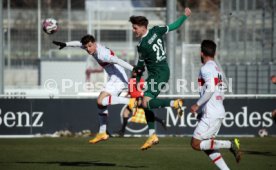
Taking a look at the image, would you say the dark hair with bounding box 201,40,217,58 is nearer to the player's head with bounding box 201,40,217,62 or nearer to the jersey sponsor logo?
the player's head with bounding box 201,40,217,62

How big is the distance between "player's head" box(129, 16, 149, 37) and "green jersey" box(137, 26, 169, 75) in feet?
0.41

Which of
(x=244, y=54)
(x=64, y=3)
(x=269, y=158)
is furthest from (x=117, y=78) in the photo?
(x=64, y=3)

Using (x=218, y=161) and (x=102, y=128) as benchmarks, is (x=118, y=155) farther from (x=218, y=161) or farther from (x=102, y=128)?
(x=218, y=161)

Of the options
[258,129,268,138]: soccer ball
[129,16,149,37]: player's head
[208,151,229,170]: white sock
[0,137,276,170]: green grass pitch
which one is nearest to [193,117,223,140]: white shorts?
[208,151,229,170]: white sock

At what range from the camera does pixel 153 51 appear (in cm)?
1739

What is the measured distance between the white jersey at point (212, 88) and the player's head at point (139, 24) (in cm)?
300

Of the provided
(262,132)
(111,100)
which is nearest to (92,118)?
(262,132)

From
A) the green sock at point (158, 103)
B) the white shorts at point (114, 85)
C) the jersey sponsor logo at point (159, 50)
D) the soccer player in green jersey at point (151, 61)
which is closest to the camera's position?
the green sock at point (158, 103)

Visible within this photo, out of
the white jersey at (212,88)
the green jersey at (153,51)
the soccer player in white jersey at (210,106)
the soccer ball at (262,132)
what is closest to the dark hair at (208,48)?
the soccer player in white jersey at (210,106)

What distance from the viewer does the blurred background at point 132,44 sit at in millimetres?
32406

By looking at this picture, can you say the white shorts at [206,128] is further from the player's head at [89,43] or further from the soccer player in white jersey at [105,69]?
the player's head at [89,43]

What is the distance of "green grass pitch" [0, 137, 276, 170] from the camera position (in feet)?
56.5

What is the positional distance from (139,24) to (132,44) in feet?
75.6

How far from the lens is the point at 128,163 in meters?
17.9
